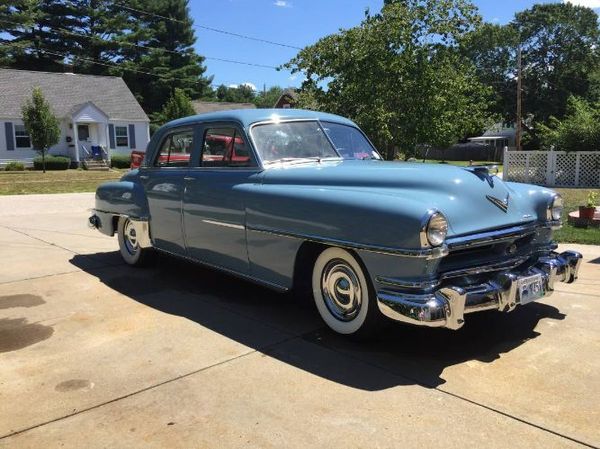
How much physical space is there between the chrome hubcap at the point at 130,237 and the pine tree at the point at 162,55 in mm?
43385

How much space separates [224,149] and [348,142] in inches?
47.8

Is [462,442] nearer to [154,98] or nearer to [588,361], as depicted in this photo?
[588,361]

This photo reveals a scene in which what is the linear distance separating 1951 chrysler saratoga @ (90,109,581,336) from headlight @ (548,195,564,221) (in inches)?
0.4

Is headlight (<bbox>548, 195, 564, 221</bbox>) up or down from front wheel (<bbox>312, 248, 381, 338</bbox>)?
up

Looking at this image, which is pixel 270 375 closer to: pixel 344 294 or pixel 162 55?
pixel 344 294

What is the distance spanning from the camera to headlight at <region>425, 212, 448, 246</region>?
3.51 meters

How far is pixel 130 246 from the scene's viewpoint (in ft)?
22.5

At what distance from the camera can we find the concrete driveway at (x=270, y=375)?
2.95 metres

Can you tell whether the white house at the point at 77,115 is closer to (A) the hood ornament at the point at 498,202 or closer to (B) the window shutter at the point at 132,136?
(B) the window shutter at the point at 132,136

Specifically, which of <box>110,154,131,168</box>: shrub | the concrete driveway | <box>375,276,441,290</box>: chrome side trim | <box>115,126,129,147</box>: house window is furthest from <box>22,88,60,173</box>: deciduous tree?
<box>375,276,441,290</box>: chrome side trim

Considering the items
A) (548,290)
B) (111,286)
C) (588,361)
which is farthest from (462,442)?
(111,286)

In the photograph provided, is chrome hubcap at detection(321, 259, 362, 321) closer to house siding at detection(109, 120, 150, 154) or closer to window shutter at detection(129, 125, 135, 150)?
house siding at detection(109, 120, 150, 154)

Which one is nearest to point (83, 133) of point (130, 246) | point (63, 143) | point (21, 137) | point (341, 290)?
point (63, 143)

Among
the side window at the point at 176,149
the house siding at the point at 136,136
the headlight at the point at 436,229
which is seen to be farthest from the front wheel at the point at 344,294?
the house siding at the point at 136,136
